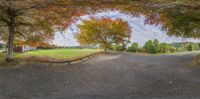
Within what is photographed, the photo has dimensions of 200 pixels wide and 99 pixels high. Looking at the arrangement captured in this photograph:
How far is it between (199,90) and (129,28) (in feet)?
53.5

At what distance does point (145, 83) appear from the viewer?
14.2m

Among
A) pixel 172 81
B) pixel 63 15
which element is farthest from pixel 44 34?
pixel 172 81

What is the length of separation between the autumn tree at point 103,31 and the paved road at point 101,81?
9.30 metres

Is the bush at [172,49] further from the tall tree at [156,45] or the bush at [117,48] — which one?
the bush at [117,48]

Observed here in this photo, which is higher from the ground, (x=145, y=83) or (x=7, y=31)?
(x=7, y=31)

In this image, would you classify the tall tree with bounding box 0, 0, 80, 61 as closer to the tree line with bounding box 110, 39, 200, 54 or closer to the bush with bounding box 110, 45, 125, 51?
the tree line with bounding box 110, 39, 200, 54

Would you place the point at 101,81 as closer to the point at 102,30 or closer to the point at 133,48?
the point at 102,30

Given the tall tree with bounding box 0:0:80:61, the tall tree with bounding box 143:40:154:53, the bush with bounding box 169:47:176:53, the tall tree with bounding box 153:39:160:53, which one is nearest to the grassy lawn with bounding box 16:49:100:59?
the tall tree with bounding box 0:0:80:61

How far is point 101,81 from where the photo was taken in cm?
1471

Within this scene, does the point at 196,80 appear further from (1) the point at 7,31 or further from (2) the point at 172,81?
(1) the point at 7,31

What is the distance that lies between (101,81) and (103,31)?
557 inches

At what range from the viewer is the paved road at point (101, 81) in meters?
12.0

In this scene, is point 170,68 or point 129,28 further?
point 129,28

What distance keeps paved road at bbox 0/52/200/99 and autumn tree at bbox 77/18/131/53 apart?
30.5 ft
